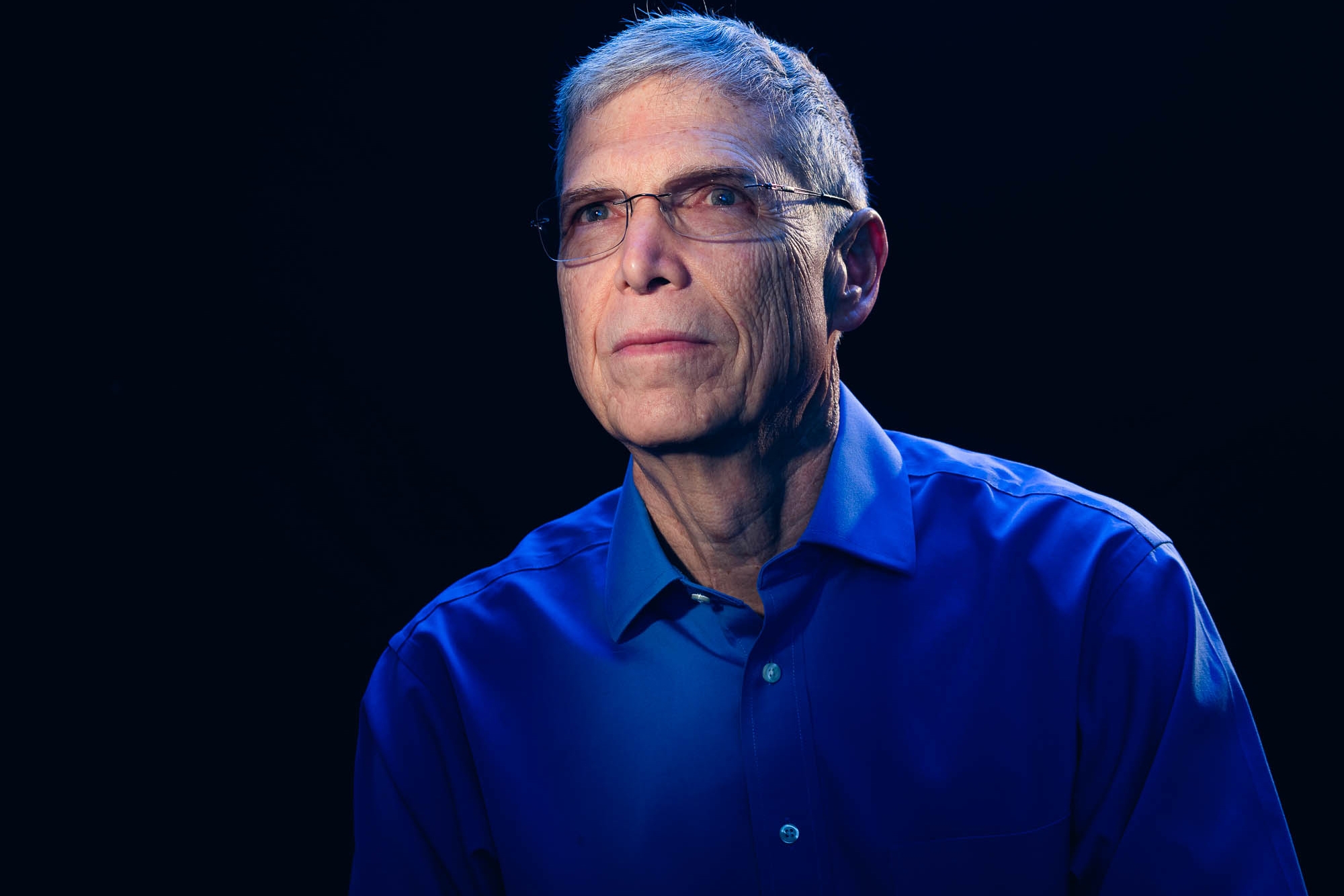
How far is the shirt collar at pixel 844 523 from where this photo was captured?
5.16ft

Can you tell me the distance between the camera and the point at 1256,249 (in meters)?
2.26

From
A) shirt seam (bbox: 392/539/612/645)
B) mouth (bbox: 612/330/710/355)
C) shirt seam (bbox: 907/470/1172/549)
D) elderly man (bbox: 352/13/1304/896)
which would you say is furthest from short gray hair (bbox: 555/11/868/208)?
shirt seam (bbox: 392/539/612/645)

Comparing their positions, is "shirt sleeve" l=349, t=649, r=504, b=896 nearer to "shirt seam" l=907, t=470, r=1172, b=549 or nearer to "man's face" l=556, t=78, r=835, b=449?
"man's face" l=556, t=78, r=835, b=449

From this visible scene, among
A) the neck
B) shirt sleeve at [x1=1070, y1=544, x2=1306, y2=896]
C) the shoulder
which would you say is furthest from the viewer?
the shoulder

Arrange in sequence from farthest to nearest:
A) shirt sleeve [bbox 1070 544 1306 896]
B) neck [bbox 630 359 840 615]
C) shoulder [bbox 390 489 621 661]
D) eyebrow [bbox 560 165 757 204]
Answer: shoulder [bbox 390 489 621 661]
neck [bbox 630 359 840 615]
eyebrow [bbox 560 165 757 204]
shirt sleeve [bbox 1070 544 1306 896]

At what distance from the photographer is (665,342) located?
1471 mm

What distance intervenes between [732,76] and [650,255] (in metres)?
0.31

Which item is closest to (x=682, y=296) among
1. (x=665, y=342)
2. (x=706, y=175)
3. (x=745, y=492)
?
(x=665, y=342)

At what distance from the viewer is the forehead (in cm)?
150

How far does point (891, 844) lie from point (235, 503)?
1.54m

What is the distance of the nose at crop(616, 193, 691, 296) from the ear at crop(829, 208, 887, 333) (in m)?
0.32

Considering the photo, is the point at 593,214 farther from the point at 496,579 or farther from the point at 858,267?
the point at 496,579

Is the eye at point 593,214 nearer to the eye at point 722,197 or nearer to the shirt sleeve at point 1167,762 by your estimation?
the eye at point 722,197

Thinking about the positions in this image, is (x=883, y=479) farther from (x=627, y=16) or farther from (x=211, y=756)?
(x=211, y=756)
